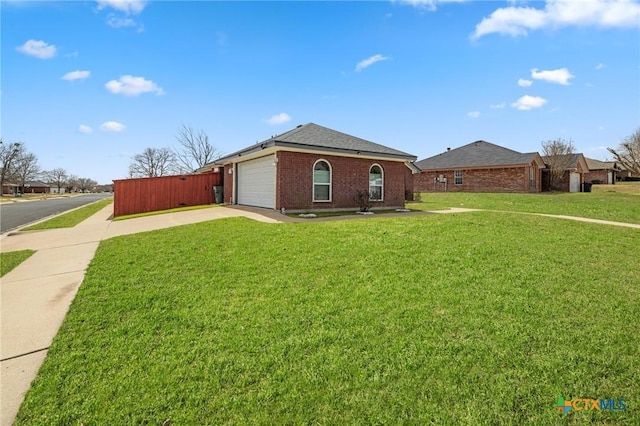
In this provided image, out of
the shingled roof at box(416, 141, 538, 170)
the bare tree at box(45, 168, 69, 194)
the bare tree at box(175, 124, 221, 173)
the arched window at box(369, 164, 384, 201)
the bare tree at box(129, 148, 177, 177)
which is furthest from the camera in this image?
the bare tree at box(45, 168, 69, 194)

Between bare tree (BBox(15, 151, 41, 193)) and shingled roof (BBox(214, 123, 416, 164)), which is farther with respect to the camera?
bare tree (BBox(15, 151, 41, 193))

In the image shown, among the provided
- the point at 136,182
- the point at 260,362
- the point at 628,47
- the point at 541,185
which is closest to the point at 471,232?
the point at 260,362

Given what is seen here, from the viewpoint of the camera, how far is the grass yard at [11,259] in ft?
20.1

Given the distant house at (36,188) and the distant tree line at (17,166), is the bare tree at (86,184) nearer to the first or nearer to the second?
the distant tree line at (17,166)

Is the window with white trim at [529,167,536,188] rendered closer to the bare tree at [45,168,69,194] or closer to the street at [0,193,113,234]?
the street at [0,193,113,234]

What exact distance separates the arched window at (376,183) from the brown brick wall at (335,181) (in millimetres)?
201

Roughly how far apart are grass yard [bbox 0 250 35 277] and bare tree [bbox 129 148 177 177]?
2268 inches

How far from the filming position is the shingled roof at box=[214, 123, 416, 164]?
12070 millimetres

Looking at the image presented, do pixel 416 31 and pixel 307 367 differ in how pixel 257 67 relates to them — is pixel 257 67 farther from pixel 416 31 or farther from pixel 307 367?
pixel 307 367

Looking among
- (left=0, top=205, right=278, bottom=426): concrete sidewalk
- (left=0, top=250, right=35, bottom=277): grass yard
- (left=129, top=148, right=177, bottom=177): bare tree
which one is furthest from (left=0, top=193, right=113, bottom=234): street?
(left=129, top=148, right=177, bottom=177): bare tree

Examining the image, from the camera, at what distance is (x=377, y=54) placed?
1393cm

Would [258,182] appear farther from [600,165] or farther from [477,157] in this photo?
[600,165]

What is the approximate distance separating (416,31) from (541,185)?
1049 inches

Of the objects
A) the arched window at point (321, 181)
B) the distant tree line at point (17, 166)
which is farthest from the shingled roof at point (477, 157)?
the distant tree line at point (17, 166)
